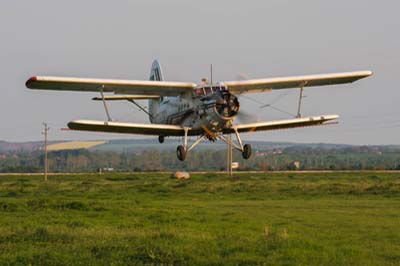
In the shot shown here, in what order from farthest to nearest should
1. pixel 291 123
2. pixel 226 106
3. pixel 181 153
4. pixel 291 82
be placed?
pixel 291 82 → pixel 291 123 → pixel 181 153 → pixel 226 106

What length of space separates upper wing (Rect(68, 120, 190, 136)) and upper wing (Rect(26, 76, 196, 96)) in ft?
5.66

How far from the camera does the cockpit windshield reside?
27859 mm

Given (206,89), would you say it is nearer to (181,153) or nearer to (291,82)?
(181,153)

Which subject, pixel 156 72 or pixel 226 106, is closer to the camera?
pixel 226 106

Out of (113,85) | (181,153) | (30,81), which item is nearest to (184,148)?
(181,153)

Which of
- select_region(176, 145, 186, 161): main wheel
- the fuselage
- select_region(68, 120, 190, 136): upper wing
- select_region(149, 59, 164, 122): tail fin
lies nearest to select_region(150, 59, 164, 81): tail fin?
select_region(149, 59, 164, 122): tail fin

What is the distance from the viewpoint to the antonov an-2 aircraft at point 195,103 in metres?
27.3

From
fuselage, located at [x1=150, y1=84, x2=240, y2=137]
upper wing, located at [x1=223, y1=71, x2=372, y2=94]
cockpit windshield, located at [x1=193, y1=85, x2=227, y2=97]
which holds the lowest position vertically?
fuselage, located at [x1=150, y1=84, x2=240, y2=137]

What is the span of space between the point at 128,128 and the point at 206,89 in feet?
10.8

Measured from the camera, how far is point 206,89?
28.6m

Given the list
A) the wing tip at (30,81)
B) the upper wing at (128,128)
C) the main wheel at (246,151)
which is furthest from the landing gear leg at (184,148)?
the wing tip at (30,81)

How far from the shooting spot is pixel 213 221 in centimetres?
2972

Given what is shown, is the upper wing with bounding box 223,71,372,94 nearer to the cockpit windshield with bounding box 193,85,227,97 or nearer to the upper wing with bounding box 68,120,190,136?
the cockpit windshield with bounding box 193,85,227,97

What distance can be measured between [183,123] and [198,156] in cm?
16502
